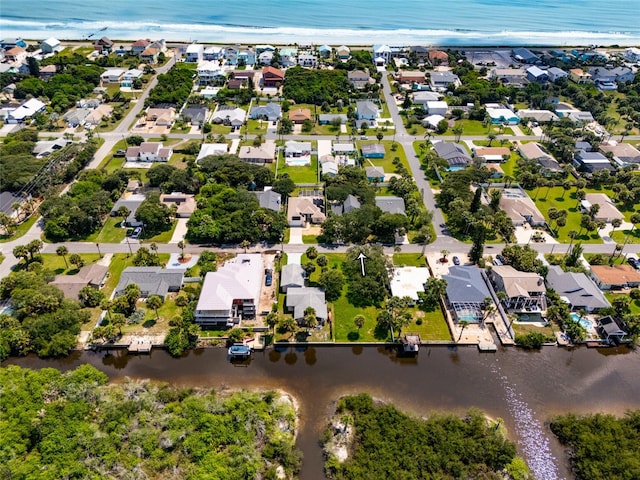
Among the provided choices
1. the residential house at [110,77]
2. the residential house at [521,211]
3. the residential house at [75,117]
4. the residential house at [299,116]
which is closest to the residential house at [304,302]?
the residential house at [521,211]

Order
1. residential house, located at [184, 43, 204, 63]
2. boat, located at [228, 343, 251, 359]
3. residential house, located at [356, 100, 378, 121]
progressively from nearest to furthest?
boat, located at [228, 343, 251, 359] → residential house, located at [356, 100, 378, 121] → residential house, located at [184, 43, 204, 63]

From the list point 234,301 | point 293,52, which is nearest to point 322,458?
point 234,301

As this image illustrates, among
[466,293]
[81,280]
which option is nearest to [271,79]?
[81,280]

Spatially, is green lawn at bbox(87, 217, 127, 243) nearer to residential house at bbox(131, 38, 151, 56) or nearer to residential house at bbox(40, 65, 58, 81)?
residential house at bbox(40, 65, 58, 81)

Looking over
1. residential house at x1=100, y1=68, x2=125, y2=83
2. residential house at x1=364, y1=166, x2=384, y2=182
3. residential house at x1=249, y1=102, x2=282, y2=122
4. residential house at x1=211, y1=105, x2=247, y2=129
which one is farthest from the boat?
residential house at x1=100, y1=68, x2=125, y2=83

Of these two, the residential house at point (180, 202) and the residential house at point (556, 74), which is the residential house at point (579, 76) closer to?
the residential house at point (556, 74)

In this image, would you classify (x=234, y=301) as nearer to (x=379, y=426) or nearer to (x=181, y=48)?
(x=379, y=426)

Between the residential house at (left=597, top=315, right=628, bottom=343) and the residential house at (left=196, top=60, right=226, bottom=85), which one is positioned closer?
the residential house at (left=597, top=315, right=628, bottom=343)
